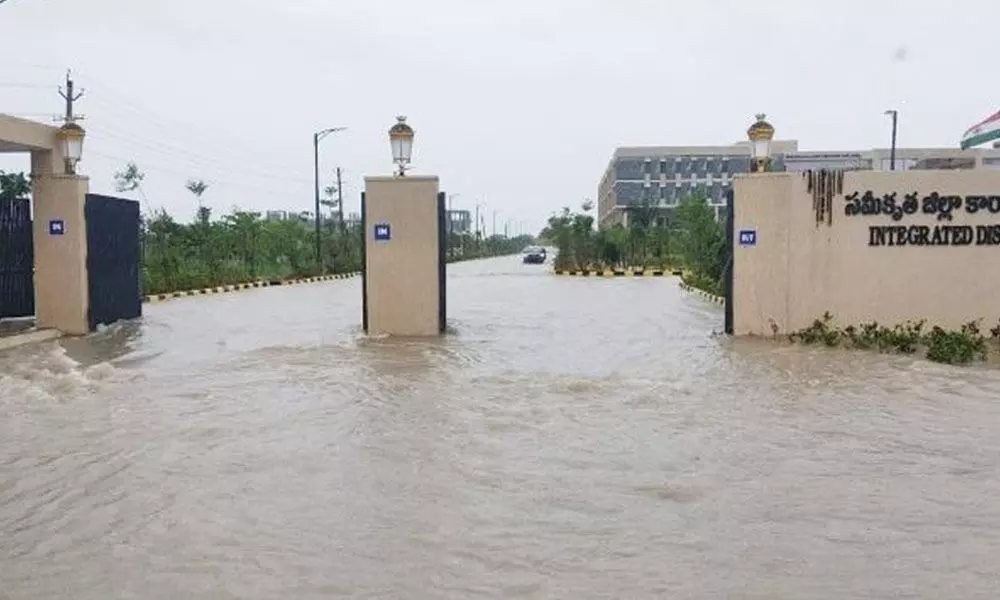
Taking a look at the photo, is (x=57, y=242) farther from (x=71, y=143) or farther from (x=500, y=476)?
(x=500, y=476)

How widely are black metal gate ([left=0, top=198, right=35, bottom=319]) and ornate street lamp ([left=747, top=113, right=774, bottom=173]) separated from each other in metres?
10.7

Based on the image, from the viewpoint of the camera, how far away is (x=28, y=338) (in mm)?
14000

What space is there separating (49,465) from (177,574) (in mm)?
2575

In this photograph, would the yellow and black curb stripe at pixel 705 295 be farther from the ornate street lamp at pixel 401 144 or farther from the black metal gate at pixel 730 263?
the ornate street lamp at pixel 401 144

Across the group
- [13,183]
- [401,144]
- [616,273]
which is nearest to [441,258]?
[401,144]

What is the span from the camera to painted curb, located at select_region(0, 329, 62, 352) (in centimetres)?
1329

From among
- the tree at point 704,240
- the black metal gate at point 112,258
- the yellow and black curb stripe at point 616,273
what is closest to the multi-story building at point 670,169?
the yellow and black curb stripe at point 616,273

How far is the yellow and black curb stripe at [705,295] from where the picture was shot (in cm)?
2125

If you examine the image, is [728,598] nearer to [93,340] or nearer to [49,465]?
[49,465]

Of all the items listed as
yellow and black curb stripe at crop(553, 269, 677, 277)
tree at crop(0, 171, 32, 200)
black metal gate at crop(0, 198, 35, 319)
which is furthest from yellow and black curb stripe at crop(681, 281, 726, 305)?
tree at crop(0, 171, 32, 200)

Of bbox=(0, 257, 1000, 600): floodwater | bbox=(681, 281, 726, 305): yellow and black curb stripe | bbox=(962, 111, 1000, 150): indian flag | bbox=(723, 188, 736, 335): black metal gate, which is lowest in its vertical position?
bbox=(0, 257, 1000, 600): floodwater

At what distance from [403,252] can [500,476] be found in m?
8.08

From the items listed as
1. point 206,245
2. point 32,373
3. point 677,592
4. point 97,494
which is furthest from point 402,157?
point 206,245

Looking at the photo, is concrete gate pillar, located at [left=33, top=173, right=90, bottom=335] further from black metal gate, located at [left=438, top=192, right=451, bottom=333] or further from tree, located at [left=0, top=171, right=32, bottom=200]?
tree, located at [left=0, top=171, right=32, bottom=200]
